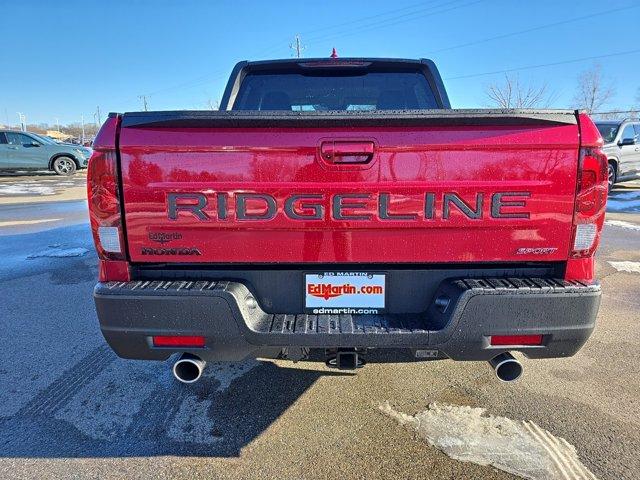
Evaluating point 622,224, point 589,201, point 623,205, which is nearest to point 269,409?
point 589,201

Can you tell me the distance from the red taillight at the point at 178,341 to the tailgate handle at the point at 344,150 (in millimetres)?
1073

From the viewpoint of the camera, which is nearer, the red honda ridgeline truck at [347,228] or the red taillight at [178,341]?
the red honda ridgeline truck at [347,228]

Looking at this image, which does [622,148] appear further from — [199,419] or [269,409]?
[199,419]

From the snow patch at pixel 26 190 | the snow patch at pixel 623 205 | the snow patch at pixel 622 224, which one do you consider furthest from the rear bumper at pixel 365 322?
the snow patch at pixel 26 190

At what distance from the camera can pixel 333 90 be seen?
146 inches

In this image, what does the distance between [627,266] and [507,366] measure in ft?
16.1

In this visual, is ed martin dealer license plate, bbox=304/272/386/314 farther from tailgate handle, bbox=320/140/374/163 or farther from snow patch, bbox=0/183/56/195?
snow patch, bbox=0/183/56/195

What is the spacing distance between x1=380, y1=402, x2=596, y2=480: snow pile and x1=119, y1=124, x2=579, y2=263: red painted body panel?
3.79 feet

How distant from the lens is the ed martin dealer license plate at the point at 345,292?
2.20m

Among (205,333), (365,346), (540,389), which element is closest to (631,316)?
(540,389)

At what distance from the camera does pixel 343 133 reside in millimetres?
2045

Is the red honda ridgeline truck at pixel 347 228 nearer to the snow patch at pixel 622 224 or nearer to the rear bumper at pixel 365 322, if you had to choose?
the rear bumper at pixel 365 322

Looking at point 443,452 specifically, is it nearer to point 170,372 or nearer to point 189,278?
point 189,278

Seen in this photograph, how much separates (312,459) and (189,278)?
1156 millimetres
